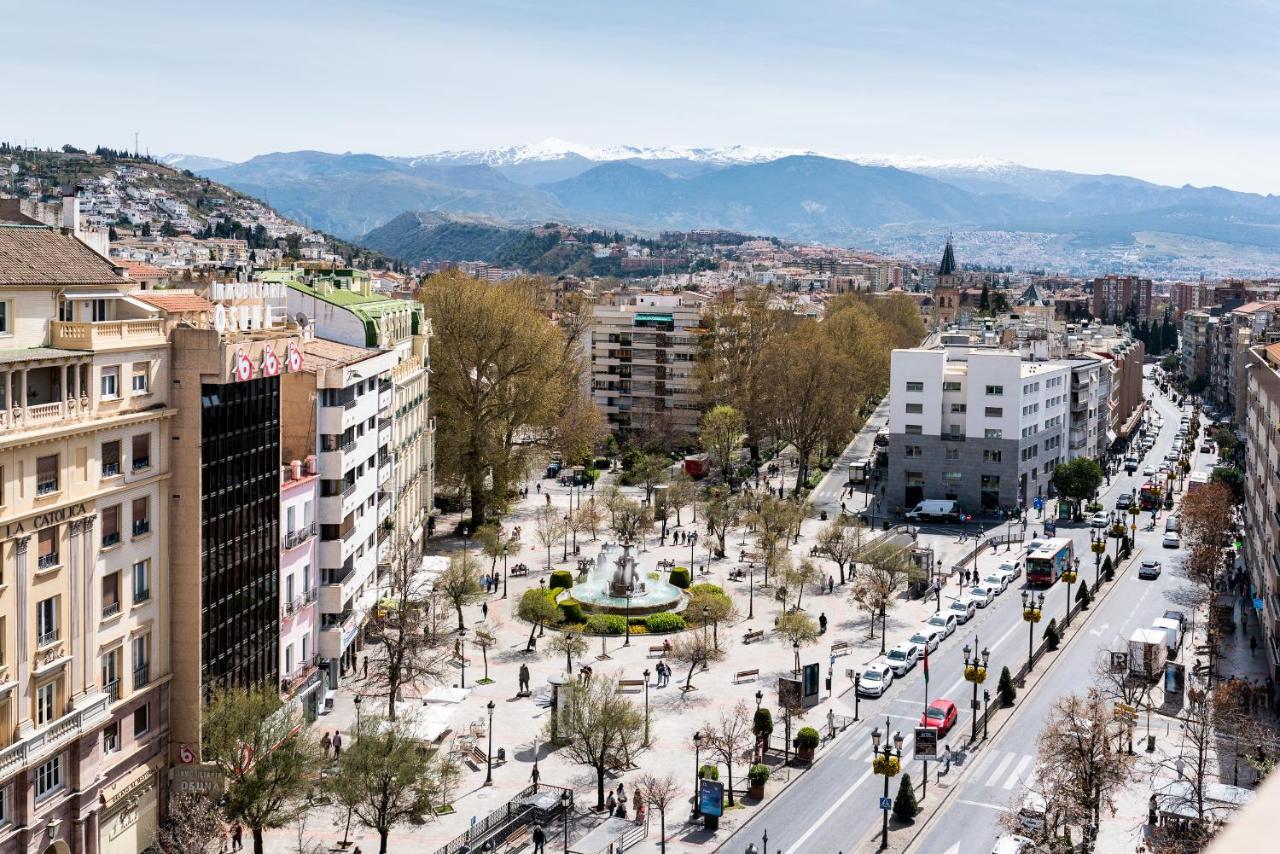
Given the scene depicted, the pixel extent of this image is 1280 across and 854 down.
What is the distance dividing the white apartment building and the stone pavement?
20642mm

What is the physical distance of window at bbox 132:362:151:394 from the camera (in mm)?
32750

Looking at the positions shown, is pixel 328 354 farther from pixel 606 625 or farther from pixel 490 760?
pixel 490 760

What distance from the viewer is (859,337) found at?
116812 mm

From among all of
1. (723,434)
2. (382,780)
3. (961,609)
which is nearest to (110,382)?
(382,780)

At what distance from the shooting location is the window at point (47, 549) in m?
29.0

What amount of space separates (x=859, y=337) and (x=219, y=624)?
3481 inches

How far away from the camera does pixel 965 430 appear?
86.2m

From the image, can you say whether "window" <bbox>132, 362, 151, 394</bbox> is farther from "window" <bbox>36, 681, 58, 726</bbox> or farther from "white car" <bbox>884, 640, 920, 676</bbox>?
"white car" <bbox>884, 640, 920, 676</bbox>

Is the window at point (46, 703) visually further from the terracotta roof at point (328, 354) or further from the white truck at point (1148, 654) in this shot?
the white truck at point (1148, 654)

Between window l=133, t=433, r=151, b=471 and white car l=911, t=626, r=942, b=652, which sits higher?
window l=133, t=433, r=151, b=471

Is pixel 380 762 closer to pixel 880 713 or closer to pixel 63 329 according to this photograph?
pixel 63 329

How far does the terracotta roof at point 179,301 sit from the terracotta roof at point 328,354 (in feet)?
13.0

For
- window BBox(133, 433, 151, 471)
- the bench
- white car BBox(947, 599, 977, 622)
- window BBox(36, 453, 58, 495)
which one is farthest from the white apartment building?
window BBox(36, 453, 58, 495)

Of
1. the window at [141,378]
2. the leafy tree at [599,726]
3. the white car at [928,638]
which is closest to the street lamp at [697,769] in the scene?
the leafy tree at [599,726]
